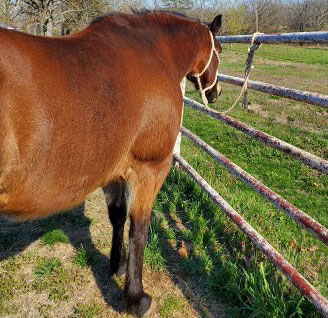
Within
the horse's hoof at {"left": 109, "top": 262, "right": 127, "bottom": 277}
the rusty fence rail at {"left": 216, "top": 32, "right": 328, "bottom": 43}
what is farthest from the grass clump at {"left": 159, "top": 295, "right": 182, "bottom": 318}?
the rusty fence rail at {"left": 216, "top": 32, "right": 328, "bottom": 43}

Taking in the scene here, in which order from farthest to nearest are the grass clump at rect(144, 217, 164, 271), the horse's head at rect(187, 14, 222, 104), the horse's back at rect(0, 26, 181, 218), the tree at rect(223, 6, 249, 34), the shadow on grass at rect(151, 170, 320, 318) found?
1. the tree at rect(223, 6, 249, 34)
2. the horse's head at rect(187, 14, 222, 104)
3. the grass clump at rect(144, 217, 164, 271)
4. the shadow on grass at rect(151, 170, 320, 318)
5. the horse's back at rect(0, 26, 181, 218)

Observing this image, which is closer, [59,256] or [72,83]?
[72,83]

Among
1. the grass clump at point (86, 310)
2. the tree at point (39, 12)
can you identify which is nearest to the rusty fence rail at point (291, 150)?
the grass clump at point (86, 310)

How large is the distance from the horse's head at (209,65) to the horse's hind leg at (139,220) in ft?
3.58

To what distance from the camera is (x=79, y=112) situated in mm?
1847

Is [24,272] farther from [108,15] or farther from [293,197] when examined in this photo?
[293,197]

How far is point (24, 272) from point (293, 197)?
3.29 meters

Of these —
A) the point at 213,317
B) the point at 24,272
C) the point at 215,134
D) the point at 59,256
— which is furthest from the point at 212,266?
the point at 215,134

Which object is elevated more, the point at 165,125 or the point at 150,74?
the point at 150,74

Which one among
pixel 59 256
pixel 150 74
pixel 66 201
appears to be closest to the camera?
pixel 66 201

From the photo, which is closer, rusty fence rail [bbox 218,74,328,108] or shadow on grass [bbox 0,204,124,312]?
rusty fence rail [bbox 218,74,328,108]

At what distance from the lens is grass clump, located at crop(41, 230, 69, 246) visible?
131 inches

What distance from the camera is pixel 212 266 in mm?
2980

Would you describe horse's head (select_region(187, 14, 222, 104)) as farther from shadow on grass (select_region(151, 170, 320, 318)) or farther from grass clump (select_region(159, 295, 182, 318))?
grass clump (select_region(159, 295, 182, 318))
